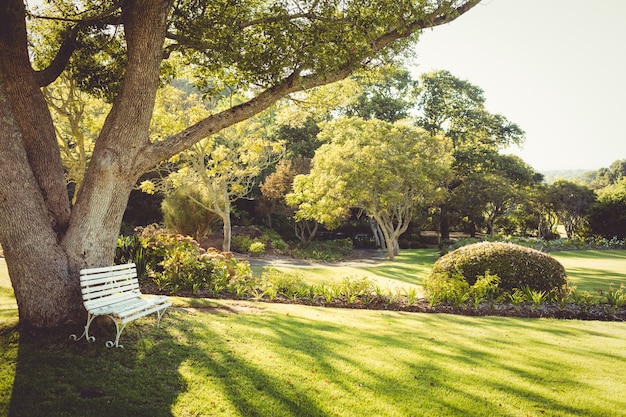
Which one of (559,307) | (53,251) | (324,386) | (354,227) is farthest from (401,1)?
(354,227)

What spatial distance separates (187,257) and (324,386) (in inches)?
240

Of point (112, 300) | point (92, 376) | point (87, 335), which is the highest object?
point (112, 300)

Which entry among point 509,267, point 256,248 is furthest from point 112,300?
point 256,248

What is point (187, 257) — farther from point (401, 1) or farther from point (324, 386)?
point (401, 1)

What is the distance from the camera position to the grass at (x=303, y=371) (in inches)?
157

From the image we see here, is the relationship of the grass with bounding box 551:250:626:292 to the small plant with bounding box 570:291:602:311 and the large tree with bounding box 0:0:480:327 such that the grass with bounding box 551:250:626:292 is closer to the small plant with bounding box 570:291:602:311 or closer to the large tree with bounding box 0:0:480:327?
the small plant with bounding box 570:291:602:311

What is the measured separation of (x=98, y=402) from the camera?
383cm

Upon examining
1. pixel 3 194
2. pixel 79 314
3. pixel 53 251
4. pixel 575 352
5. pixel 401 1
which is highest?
pixel 401 1

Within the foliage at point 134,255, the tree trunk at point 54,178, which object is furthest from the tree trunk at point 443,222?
the tree trunk at point 54,178

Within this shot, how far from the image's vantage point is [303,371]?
4859mm

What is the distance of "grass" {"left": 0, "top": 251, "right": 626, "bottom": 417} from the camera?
13.1 feet

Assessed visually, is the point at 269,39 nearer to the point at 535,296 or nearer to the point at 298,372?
the point at 298,372

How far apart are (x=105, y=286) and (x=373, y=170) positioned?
594 inches

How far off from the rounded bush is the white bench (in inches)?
293
